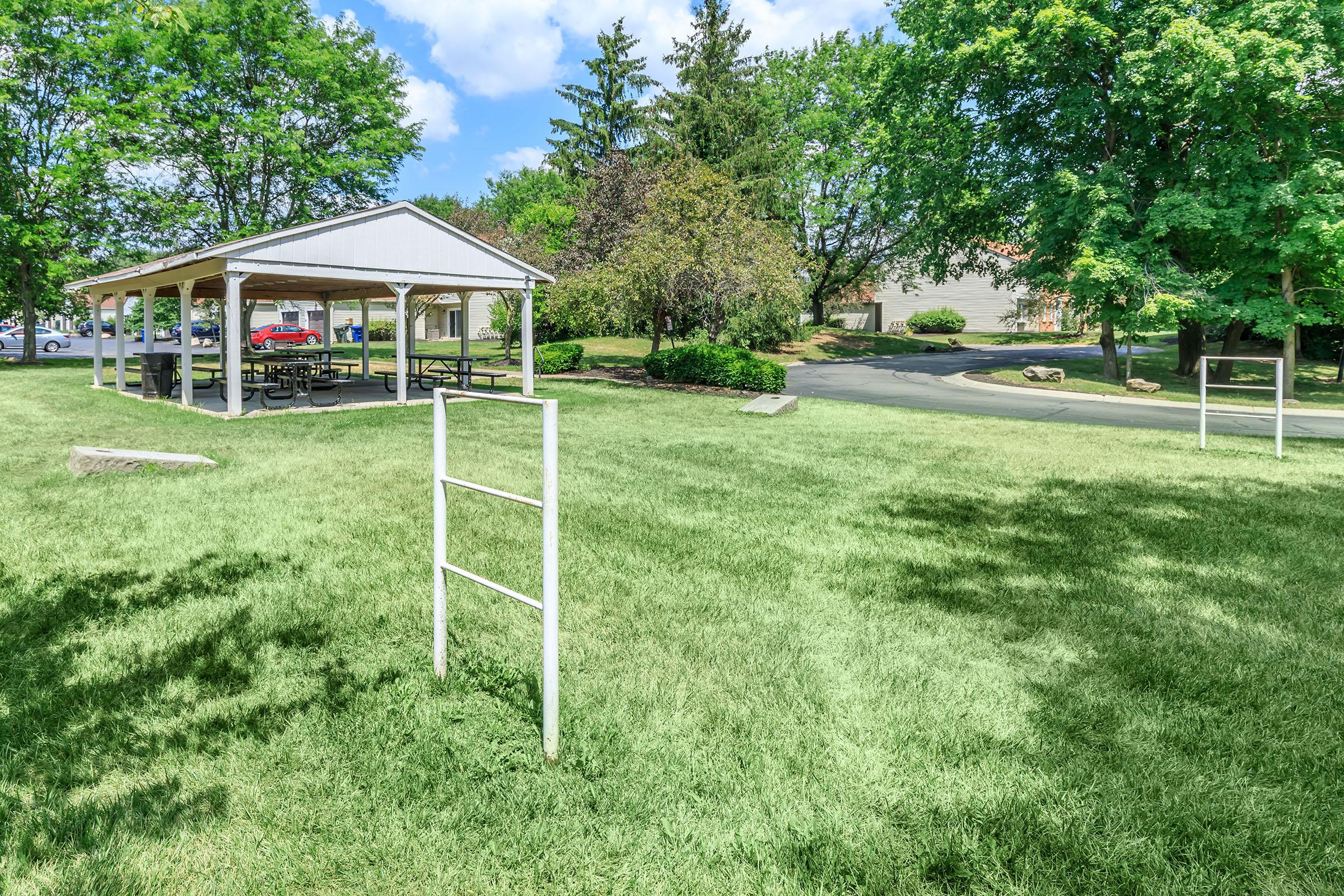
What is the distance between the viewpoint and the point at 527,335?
58.2 feet

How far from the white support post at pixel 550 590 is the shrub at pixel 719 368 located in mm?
15804

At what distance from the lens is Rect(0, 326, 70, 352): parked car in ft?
127

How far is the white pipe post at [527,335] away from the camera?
17453 mm

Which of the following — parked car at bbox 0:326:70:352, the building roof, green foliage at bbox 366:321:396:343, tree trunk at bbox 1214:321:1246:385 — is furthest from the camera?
green foliage at bbox 366:321:396:343

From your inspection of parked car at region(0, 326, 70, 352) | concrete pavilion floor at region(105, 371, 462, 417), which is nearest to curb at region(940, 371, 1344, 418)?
concrete pavilion floor at region(105, 371, 462, 417)

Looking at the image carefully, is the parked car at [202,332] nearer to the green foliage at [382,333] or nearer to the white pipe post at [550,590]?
the green foliage at [382,333]

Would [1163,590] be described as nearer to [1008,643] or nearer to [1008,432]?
[1008,643]

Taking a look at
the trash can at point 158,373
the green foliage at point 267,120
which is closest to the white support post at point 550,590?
the trash can at point 158,373

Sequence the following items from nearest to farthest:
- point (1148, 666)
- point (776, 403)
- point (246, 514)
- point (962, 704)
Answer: point (962, 704), point (1148, 666), point (246, 514), point (776, 403)

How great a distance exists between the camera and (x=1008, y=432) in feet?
41.0

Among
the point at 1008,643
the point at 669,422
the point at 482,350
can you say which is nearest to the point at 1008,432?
the point at 669,422

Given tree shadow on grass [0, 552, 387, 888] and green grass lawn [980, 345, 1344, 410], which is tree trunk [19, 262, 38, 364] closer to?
tree shadow on grass [0, 552, 387, 888]

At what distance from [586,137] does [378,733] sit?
39.2 meters

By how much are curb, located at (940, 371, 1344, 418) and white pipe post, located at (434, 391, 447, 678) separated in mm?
15012
